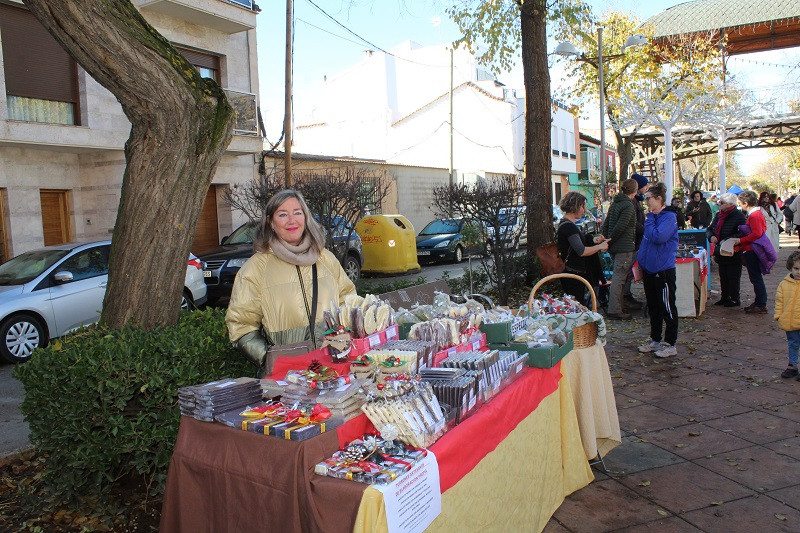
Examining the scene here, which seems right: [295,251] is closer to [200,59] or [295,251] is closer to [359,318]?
[359,318]

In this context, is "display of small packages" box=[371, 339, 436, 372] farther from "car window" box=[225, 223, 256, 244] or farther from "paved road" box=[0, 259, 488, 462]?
"car window" box=[225, 223, 256, 244]

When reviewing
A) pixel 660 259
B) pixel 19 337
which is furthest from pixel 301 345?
pixel 19 337

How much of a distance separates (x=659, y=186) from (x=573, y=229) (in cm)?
106

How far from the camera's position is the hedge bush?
3371 mm

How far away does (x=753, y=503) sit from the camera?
11.8 feet

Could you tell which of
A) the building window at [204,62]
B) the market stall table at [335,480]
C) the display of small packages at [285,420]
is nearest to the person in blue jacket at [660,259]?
the market stall table at [335,480]

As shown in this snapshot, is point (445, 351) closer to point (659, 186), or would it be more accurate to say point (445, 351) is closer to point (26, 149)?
point (659, 186)

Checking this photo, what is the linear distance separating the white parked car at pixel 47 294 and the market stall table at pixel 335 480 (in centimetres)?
572

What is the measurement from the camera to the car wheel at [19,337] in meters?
7.93

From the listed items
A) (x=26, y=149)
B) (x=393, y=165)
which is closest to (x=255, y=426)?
(x=26, y=149)

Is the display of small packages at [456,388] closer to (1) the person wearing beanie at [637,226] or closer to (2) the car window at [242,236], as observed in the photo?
(1) the person wearing beanie at [637,226]

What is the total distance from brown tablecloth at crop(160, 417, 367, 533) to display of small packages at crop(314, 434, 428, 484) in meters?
0.03

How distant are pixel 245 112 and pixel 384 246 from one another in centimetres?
560

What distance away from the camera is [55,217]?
48.8 ft
